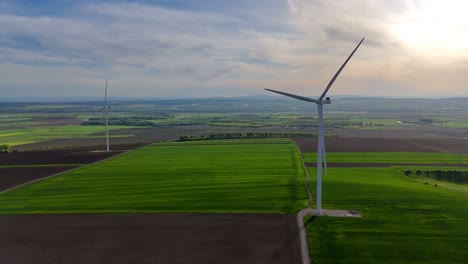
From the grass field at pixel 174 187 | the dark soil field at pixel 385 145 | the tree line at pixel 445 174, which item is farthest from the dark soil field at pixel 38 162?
the tree line at pixel 445 174

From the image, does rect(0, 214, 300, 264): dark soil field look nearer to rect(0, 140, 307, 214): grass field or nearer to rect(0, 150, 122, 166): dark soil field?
rect(0, 140, 307, 214): grass field

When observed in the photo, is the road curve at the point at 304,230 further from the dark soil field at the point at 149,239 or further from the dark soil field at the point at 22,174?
the dark soil field at the point at 22,174

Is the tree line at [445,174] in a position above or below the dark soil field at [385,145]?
below

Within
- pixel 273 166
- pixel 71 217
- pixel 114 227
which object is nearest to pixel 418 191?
pixel 273 166

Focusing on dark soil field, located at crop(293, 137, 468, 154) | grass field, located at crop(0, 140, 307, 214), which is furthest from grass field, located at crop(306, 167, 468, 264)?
dark soil field, located at crop(293, 137, 468, 154)

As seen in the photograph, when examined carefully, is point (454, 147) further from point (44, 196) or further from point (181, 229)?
point (44, 196)

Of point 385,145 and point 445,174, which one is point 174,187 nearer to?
point 445,174
